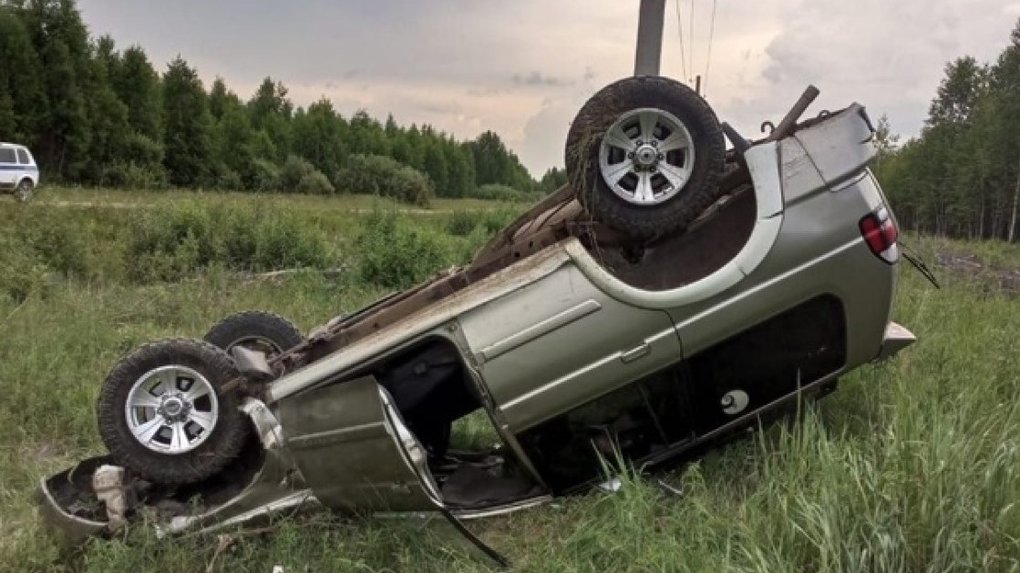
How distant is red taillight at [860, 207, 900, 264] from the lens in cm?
345

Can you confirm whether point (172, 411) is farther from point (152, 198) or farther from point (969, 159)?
point (969, 159)

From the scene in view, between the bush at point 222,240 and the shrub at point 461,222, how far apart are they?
42.0 feet

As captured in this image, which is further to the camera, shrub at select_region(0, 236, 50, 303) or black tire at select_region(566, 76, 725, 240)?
shrub at select_region(0, 236, 50, 303)

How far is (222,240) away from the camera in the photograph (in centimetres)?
1416

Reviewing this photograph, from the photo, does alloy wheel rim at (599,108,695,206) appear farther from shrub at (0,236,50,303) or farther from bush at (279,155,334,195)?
bush at (279,155,334,195)

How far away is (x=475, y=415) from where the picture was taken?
521 centimetres

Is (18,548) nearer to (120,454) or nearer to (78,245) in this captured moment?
(120,454)

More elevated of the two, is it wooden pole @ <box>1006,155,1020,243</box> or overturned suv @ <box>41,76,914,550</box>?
overturned suv @ <box>41,76,914,550</box>

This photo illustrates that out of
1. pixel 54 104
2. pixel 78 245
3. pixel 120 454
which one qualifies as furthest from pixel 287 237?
pixel 54 104

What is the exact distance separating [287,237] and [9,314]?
6.48 meters

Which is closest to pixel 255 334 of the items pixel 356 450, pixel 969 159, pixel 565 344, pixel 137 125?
pixel 356 450

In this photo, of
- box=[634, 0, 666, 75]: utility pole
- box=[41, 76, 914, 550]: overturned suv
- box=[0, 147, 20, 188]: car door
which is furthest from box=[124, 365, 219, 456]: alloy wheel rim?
box=[0, 147, 20, 188]: car door

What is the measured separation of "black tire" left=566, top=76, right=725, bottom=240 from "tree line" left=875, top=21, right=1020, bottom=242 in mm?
40666

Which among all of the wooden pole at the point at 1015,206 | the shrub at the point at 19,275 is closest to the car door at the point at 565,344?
the shrub at the point at 19,275
